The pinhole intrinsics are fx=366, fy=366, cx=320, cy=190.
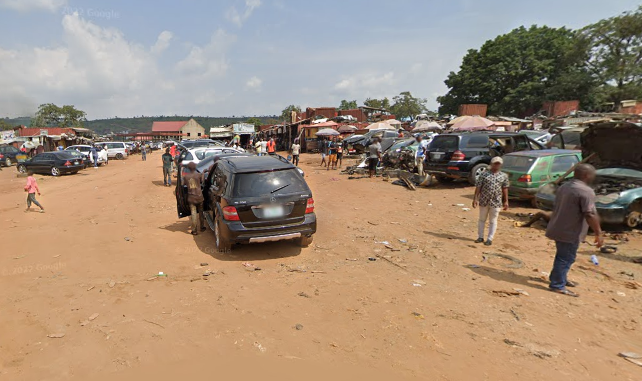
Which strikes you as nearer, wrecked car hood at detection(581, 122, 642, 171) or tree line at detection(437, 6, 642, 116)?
wrecked car hood at detection(581, 122, 642, 171)

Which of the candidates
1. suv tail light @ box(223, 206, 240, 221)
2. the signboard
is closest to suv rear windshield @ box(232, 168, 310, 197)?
suv tail light @ box(223, 206, 240, 221)

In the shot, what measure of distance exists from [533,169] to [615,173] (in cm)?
164

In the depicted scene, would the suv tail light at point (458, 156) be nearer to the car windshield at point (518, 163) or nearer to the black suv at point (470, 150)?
the black suv at point (470, 150)

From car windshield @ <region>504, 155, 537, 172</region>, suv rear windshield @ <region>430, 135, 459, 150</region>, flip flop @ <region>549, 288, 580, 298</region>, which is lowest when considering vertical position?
flip flop @ <region>549, 288, 580, 298</region>

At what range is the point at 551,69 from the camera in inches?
1487

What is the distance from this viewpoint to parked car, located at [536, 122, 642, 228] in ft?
23.0

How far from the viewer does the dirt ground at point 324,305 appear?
128 inches

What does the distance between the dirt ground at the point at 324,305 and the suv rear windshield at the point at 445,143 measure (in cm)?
475

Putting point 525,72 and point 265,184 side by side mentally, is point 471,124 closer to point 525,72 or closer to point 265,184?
point 265,184

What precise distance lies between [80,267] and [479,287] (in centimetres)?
590

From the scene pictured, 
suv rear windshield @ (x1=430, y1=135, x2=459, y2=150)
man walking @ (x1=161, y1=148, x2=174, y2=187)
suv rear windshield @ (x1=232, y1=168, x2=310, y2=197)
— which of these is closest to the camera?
suv rear windshield @ (x1=232, y1=168, x2=310, y2=197)

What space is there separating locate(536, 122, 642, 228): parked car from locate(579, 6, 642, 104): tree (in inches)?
1202

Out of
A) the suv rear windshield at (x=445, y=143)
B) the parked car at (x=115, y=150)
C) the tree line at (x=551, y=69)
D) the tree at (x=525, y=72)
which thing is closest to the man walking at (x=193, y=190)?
the suv rear windshield at (x=445, y=143)

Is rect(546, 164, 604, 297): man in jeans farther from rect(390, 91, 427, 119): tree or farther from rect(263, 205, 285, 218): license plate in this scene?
rect(390, 91, 427, 119): tree
